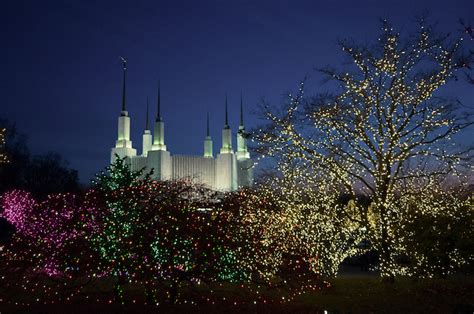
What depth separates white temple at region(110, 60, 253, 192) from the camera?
6956 cm

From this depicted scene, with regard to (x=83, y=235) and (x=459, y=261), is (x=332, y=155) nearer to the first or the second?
(x=459, y=261)

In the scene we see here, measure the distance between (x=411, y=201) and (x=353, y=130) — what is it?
10.3ft

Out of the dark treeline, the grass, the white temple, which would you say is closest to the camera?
the grass

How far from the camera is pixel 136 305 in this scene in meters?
10.4

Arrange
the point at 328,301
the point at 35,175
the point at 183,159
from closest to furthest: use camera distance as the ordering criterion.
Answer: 1. the point at 328,301
2. the point at 35,175
3. the point at 183,159

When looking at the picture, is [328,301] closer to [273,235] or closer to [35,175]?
[273,235]

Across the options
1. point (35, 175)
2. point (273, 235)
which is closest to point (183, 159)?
point (35, 175)

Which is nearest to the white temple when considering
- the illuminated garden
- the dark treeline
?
the dark treeline

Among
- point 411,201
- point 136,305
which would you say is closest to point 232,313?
point 136,305

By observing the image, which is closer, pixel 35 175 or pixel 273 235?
pixel 273 235

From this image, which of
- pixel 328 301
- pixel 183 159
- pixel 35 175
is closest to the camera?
pixel 328 301

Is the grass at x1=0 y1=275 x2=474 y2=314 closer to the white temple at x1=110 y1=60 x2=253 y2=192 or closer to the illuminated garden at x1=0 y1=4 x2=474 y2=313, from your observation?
the illuminated garden at x1=0 y1=4 x2=474 y2=313

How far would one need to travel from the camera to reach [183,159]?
72.8m

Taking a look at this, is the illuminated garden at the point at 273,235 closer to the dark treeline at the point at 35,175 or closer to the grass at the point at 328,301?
the grass at the point at 328,301
